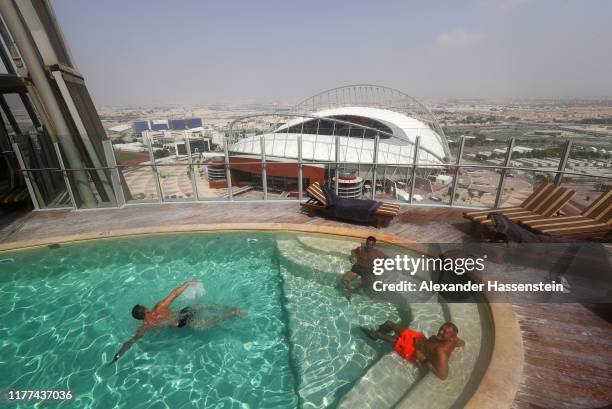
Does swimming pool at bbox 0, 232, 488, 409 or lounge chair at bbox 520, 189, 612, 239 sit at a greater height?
lounge chair at bbox 520, 189, 612, 239

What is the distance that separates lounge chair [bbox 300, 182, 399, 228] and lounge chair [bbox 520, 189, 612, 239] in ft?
8.40

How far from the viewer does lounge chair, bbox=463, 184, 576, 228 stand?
6.04 m

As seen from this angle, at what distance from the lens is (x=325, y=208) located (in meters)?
7.69

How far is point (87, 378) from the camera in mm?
4062

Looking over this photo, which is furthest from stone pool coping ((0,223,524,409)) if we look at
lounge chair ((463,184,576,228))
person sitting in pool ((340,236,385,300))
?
lounge chair ((463,184,576,228))

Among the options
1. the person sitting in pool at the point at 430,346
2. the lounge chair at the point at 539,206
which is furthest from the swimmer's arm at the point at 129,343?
the lounge chair at the point at 539,206

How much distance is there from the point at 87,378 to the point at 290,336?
2.84 m

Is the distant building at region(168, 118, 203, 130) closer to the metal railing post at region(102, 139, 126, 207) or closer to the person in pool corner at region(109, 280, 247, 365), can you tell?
the metal railing post at region(102, 139, 126, 207)

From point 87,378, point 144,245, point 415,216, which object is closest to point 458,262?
point 415,216

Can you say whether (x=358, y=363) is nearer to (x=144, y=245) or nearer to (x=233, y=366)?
(x=233, y=366)

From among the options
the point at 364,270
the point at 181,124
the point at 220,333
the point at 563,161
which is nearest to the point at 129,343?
the point at 220,333

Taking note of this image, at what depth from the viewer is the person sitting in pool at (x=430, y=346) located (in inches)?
139

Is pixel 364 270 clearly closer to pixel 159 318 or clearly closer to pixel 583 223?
pixel 159 318

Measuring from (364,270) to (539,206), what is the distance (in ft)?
13.8
